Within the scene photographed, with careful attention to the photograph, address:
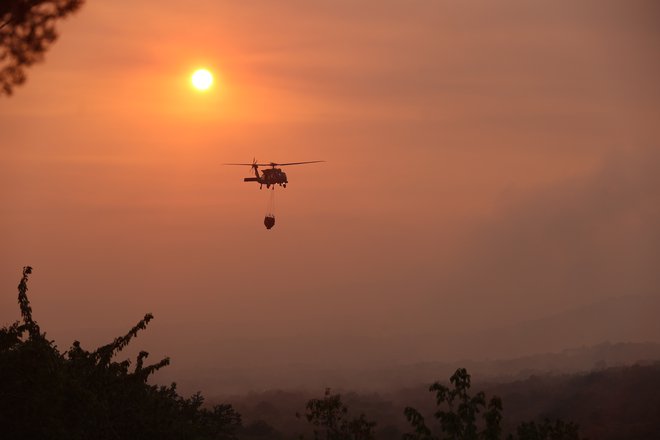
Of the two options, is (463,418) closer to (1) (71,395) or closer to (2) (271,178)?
(1) (71,395)

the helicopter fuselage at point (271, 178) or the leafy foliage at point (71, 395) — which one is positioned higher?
the helicopter fuselage at point (271, 178)

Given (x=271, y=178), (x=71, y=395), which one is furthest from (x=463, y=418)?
(x=271, y=178)

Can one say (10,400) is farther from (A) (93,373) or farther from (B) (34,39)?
(B) (34,39)

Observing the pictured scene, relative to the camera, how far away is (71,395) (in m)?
44.1

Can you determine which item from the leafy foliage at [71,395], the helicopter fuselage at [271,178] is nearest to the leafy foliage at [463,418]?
the leafy foliage at [71,395]

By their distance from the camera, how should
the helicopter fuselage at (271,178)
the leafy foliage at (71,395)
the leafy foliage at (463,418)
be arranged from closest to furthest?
the leafy foliage at (71,395) → the leafy foliage at (463,418) → the helicopter fuselage at (271,178)

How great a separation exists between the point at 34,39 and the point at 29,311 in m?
13.1

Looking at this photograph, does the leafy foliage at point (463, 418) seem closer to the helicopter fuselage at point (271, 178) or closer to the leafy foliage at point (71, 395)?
Result: the leafy foliage at point (71, 395)

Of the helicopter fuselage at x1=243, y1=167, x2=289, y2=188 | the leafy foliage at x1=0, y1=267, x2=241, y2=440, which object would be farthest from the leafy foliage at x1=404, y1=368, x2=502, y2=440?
the helicopter fuselage at x1=243, y1=167, x2=289, y2=188

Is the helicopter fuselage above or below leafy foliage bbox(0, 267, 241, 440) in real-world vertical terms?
above

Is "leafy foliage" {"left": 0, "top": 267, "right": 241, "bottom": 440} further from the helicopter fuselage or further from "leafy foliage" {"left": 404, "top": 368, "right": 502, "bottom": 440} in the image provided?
the helicopter fuselage

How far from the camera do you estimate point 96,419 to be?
44750mm

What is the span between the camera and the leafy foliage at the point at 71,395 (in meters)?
41.3

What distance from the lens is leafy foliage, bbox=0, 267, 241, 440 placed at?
4134cm
